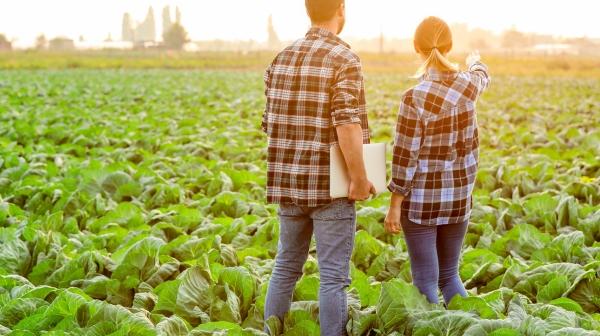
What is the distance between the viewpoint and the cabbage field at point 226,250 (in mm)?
3322

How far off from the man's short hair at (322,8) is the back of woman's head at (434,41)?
1.52ft

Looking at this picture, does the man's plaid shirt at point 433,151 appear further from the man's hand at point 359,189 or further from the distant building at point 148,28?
the distant building at point 148,28

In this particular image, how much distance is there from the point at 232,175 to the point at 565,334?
450 cm

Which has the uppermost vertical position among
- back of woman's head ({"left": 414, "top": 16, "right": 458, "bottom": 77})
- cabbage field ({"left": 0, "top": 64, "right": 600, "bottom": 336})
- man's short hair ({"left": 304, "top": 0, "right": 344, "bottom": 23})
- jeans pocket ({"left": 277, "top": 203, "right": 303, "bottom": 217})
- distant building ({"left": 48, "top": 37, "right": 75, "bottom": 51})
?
man's short hair ({"left": 304, "top": 0, "right": 344, "bottom": 23})

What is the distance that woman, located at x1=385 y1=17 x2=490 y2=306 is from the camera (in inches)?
127

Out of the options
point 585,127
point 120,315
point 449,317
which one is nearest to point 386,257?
point 449,317

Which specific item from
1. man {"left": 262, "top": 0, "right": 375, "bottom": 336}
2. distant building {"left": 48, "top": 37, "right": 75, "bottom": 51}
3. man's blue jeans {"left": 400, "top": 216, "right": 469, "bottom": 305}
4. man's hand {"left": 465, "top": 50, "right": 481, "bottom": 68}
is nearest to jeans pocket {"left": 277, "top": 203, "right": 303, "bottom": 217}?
man {"left": 262, "top": 0, "right": 375, "bottom": 336}

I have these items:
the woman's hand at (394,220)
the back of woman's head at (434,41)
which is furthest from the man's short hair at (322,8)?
the woman's hand at (394,220)

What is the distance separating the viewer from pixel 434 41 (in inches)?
128

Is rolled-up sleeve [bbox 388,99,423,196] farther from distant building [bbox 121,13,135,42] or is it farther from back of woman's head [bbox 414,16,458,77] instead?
distant building [bbox 121,13,135,42]

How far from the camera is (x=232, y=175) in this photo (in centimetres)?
708

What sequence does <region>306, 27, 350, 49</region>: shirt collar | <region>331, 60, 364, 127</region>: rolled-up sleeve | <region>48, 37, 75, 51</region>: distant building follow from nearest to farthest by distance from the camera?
<region>331, 60, 364, 127</region>: rolled-up sleeve
<region>306, 27, 350, 49</region>: shirt collar
<region>48, 37, 75, 51</region>: distant building

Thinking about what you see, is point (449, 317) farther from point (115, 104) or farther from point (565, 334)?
point (115, 104)

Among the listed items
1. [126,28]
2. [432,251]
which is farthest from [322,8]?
[126,28]
